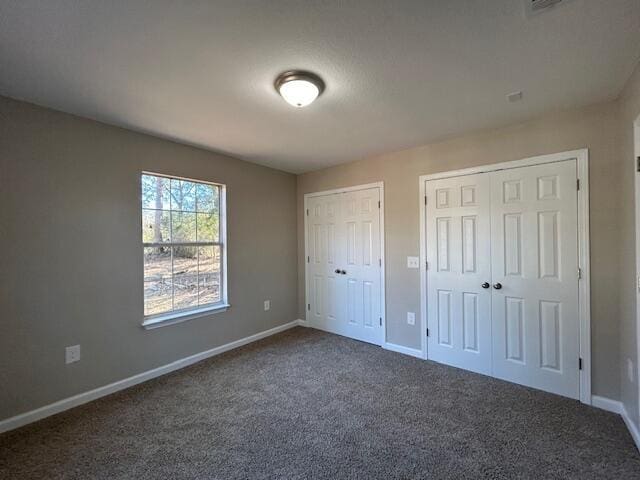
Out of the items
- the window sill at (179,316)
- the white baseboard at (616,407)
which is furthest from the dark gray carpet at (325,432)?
the window sill at (179,316)

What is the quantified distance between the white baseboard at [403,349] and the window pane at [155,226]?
9.00 ft

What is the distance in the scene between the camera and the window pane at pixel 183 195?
3.09m

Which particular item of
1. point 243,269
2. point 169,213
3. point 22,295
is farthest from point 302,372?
point 22,295

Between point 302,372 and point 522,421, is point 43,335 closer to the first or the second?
point 302,372

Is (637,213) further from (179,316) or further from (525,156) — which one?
(179,316)

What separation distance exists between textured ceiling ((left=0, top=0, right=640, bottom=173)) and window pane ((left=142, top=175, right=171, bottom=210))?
530 mm

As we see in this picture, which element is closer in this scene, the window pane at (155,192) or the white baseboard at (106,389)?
the white baseboard at (106,389)

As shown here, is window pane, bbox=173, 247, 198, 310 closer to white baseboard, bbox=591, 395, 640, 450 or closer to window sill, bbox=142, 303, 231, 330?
window sill, bbox=142, 303, 231, 330

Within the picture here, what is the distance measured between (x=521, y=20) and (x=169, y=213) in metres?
3.12

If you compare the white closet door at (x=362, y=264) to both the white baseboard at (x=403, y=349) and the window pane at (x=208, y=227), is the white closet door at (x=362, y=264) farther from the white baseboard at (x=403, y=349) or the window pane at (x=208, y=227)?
the window pane at (x=208, y=227)

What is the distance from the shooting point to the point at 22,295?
7.00ft

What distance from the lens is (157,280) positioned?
9.67ft

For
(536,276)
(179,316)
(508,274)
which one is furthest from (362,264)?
(179,316)

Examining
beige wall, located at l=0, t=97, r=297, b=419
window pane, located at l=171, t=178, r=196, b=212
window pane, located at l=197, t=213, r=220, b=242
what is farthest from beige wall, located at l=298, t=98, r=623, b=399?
beige wall, located at l=0, t=97, r=297, b=419
